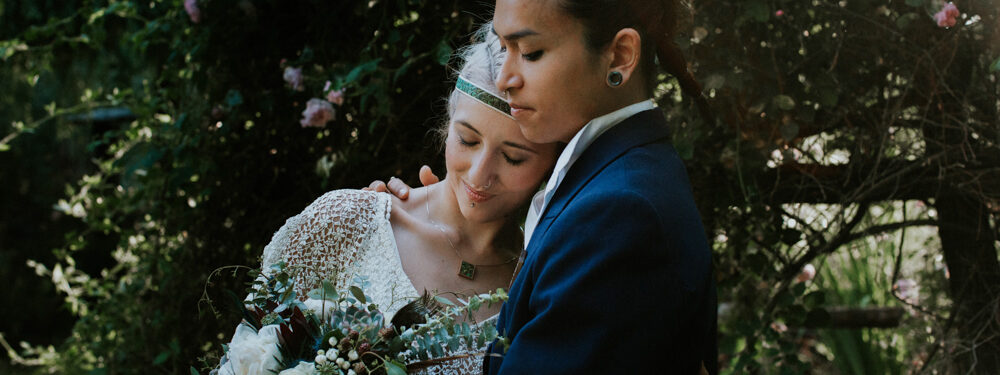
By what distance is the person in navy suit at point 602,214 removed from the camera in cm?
113

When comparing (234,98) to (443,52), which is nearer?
(443,52)

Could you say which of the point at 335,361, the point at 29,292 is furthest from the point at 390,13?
the point at 29,292

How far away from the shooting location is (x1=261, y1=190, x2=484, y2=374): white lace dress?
1778mm

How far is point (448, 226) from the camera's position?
6.16 ft

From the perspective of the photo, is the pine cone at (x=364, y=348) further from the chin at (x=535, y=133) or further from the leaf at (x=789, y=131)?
the leaf at (x=789, y=131)

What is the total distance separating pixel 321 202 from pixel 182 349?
1530 millimetres

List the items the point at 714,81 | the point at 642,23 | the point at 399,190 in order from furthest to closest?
the point at 714,81 < the point at 399,190 < the point at 642,23

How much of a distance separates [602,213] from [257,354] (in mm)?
626

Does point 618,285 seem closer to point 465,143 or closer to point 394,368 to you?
point 394,368

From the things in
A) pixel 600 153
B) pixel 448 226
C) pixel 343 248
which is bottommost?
pixel 343 248

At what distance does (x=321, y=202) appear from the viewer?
1863 mm

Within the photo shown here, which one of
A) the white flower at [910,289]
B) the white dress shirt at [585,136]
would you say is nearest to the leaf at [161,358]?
the white dress shirt at [585,136]

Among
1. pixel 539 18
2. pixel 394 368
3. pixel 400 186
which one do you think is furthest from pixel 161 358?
pixel 539 18

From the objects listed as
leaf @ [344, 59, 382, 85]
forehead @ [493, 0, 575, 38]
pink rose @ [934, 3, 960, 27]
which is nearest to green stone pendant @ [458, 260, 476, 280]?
forehead @ [493, 0, 575, 38]
